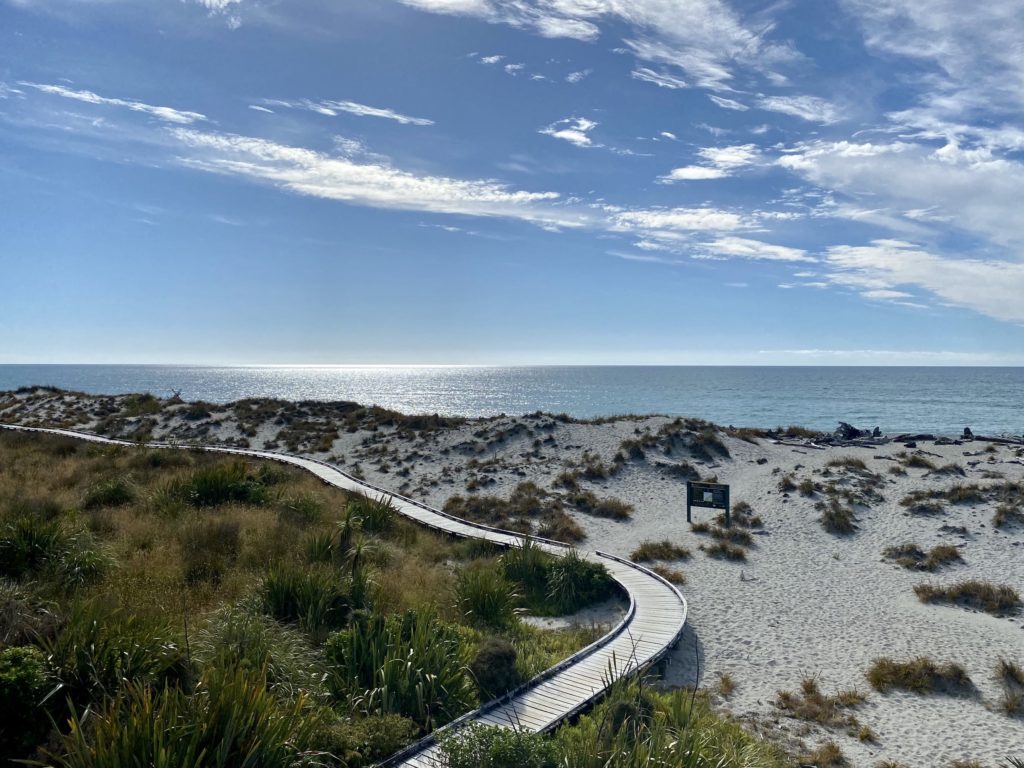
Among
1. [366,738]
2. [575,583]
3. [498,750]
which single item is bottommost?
[575,583]

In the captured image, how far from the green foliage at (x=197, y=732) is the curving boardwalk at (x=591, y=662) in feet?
4.43

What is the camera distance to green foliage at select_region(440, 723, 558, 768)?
5.72m

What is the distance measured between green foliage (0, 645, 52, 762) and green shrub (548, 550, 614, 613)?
9091 mm

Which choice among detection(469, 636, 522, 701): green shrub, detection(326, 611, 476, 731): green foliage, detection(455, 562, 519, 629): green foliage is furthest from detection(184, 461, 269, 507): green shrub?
detection(469, 636, 522, 701): green shrub

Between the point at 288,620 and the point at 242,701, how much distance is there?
4218mm

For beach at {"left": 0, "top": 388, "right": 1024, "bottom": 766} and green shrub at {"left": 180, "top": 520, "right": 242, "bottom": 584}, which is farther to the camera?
green shrub at {"left": 180, "top": 520, "right": 242, "bottom": 584}

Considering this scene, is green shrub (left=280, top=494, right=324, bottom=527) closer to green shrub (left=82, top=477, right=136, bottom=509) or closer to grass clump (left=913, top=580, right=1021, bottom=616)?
green shrub (left=82, top=477, right=136, bottom=509)

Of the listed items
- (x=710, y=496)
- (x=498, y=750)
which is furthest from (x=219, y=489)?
(x=710, y=496)

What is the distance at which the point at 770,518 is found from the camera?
21734 millimetres

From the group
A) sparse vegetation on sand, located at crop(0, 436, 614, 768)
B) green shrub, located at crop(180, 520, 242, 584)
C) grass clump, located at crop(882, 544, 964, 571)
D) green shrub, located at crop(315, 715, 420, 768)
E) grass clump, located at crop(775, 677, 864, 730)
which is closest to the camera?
sparse vegetation on sand, located at crop(0, 436, 614, 768)

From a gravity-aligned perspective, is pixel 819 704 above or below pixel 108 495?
below

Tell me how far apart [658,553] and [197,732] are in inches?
563

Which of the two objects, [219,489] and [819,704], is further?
[219,489]

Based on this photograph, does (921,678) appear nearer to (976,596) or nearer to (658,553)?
(976,596)
